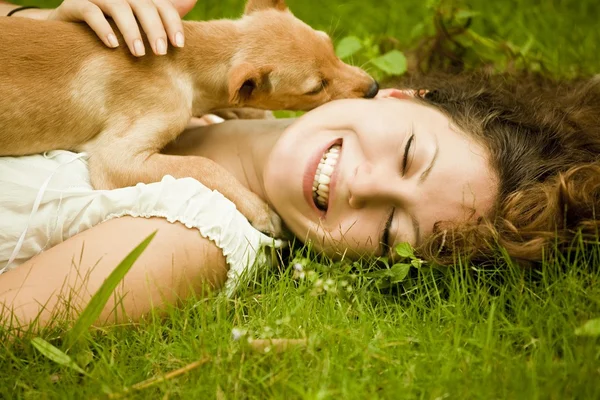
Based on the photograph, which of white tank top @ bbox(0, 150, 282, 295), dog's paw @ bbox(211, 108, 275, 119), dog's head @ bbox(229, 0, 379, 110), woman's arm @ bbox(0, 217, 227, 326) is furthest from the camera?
dog's paw @ bbox(211, 108, 275, 119)

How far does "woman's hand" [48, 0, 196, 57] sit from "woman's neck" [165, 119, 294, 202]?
Answer: 45cm

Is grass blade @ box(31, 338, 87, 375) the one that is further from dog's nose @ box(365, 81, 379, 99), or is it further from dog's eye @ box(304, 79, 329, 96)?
dog's nose @ box(365, 81, 379, 99)

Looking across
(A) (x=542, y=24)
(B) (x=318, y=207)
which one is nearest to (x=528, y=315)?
(B) (x=318, y=207)

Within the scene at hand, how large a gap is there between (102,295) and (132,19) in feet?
3.76

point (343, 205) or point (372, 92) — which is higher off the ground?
point (372, 92)

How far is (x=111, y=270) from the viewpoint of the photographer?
2.08 m

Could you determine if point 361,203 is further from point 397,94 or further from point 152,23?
point 152,23

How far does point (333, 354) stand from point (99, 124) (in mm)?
1324

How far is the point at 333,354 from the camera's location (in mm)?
1864

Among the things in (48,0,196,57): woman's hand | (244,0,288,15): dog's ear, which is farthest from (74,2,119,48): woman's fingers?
(244,0,288,15): dog's ear

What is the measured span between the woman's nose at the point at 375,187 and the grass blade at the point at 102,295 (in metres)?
0.74

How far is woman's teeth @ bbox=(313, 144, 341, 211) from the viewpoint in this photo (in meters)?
2.40

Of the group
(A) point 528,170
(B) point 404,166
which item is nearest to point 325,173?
(B) point 404,166

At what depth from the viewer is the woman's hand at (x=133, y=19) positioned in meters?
2.48
